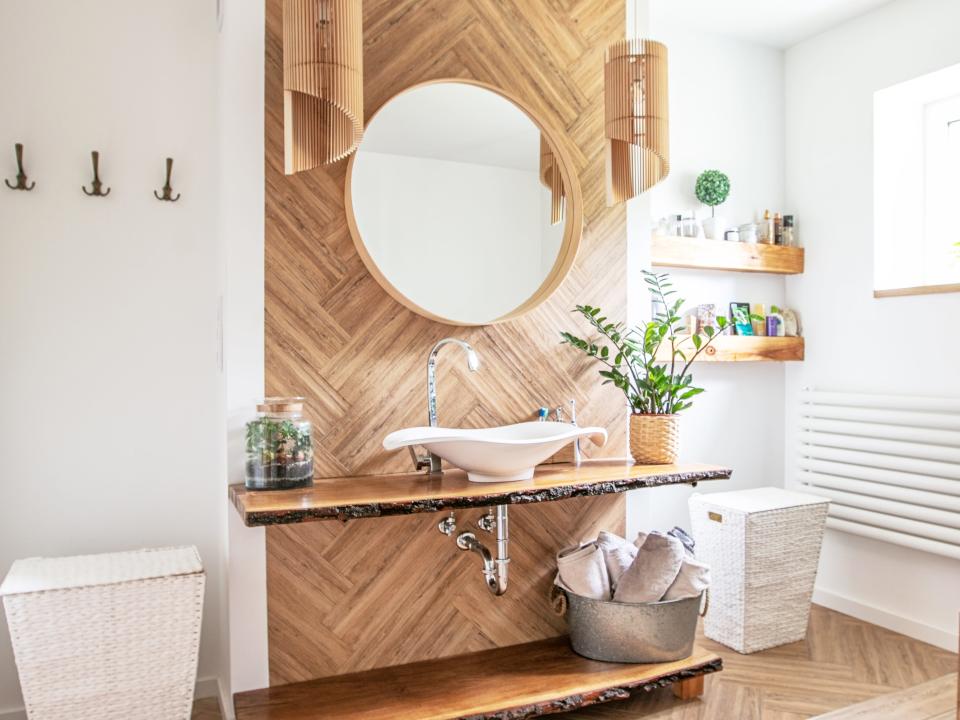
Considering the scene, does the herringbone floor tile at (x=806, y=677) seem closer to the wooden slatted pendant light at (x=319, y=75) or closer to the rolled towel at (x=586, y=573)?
the rolled towel at (x=586, y=573)

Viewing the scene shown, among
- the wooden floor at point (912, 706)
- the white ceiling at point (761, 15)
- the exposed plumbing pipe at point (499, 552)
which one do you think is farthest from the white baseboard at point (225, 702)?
the white ceiling at point (761, 15)

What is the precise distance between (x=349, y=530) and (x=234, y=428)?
47cm

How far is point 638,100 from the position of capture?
240 centimetres

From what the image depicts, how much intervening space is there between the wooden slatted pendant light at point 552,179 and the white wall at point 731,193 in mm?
844

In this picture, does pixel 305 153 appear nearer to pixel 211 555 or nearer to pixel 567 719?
pixel 211 555

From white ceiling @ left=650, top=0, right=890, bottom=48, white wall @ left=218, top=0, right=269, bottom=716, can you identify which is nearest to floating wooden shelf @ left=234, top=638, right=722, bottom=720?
white wall @ left=218, top=0, right=269, bottom=716

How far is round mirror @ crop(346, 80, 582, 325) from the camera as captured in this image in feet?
7.83

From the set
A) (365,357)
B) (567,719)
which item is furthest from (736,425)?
(365,357)

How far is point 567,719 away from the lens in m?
2.34

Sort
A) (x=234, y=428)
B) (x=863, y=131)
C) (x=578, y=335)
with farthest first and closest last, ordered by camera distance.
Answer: (x=863, y=131)
(x=578, y=335)
(x=234, y=428)

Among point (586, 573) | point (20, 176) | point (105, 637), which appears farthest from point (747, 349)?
point (20, 176)

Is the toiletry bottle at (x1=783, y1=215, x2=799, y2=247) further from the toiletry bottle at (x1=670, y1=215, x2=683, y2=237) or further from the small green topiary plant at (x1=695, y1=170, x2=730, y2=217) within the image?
the toiletry bottle at (x1=670, y1=215, x2=683, y2=237)

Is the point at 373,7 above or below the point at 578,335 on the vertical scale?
above

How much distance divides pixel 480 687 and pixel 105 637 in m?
1.04
